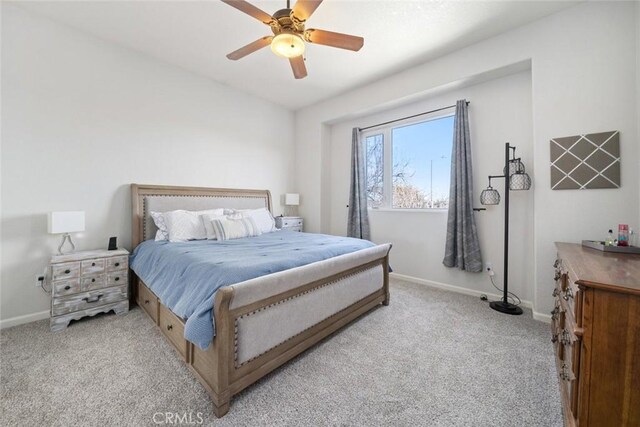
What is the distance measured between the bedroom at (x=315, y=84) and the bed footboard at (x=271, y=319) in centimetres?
13

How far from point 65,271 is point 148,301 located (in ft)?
2.50

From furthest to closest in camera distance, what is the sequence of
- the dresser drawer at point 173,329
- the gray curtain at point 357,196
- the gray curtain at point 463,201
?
the gray curtain at point 357,196, the gray curtain at point 463,201, the dresser drawer at point 173,329

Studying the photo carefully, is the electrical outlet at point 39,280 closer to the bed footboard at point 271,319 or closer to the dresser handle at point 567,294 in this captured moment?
the bed footboard at point 271,319

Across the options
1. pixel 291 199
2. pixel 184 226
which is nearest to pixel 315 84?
pixel 291 199

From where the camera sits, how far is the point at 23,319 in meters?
2.47

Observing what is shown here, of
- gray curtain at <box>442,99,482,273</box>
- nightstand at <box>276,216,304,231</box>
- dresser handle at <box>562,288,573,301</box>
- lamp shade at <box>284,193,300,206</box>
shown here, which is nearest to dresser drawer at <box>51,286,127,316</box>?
nightstand at <box>276,216,304,231</box>

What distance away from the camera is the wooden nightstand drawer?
8.57 feet

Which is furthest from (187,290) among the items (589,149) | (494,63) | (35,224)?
(494,63)

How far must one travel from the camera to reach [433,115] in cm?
362

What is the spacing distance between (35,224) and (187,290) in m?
2.11

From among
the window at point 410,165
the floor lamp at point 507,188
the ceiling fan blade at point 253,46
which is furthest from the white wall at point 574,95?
the ceiling fan blade at point 253,46

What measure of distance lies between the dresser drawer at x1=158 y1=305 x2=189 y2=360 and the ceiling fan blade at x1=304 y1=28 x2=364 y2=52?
244cm

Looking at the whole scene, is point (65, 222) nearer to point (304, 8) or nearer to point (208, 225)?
point (208, 225)

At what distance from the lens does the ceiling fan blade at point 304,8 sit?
70.0 inches
